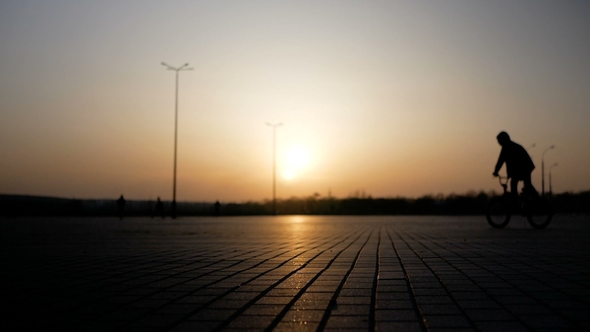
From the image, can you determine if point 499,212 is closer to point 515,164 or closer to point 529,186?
point 529,186

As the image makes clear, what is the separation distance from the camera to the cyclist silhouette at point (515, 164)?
15625mm

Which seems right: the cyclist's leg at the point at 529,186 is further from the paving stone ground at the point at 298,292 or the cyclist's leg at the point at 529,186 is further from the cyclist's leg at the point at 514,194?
the paving stone ground at the point at 298,292

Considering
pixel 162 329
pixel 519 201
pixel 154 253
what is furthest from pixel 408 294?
pixel 519 201

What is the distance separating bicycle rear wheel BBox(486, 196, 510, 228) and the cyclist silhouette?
51 cm

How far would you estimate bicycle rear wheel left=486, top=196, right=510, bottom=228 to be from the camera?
16.4 m

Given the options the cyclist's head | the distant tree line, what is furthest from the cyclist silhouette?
the distant tree line

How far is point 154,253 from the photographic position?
31.2 feet

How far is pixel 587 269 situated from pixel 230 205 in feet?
244

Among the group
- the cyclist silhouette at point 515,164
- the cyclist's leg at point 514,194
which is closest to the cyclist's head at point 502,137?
the cyclist silhouette at point 515,164

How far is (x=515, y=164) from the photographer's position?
15633 millimetres

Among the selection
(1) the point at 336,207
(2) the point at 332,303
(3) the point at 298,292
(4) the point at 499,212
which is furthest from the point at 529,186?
(1) the point at 336,207

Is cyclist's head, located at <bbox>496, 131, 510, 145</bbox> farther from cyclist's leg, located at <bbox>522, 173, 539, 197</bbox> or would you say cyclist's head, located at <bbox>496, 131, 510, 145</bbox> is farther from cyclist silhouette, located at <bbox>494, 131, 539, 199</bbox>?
cyclist's leg, located at <bbox>522, 173, 539, 197</bbox>

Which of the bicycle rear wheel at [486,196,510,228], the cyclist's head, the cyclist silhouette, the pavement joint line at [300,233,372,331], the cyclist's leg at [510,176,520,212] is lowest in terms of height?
the pavement joint line at [300,233,372,331]

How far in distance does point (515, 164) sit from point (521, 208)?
1176 mm
